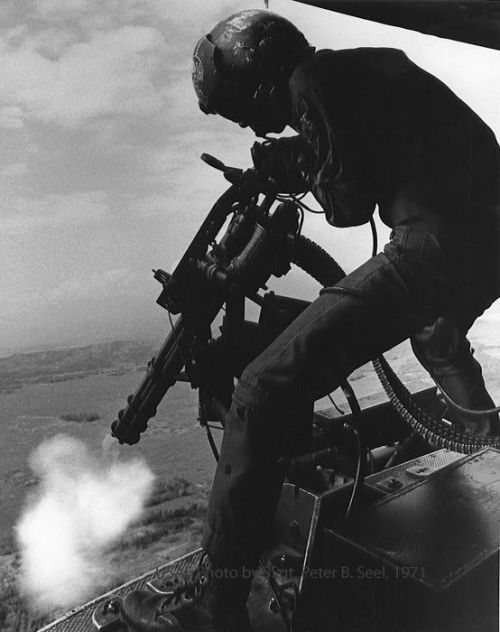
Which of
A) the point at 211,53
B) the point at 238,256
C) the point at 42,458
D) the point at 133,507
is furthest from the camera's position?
the point at 42,458

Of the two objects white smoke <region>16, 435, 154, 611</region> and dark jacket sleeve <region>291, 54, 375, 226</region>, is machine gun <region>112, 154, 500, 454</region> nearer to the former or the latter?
dark jacket sleeve <region>291, 54, 375, 226</region>

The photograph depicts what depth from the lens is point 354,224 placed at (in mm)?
1955

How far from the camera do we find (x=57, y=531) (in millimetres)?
3953

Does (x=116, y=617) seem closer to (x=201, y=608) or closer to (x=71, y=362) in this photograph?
(x=201, y=608)

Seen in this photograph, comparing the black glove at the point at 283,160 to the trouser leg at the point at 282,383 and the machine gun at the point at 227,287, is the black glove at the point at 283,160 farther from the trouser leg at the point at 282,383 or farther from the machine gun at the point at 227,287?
the trouser leg at the point at 282,383

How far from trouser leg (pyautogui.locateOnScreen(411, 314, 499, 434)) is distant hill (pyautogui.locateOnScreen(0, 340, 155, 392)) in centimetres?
537

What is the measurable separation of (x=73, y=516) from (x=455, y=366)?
299 cm

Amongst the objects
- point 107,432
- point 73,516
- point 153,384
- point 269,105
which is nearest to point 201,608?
point 153,384

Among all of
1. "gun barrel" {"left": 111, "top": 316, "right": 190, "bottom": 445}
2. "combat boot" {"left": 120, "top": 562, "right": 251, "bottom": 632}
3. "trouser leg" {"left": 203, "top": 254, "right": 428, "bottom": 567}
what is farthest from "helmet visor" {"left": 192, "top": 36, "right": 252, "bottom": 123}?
"combat boot" {"left": 120, "top": 562, "right": 251, "bottom": 632}

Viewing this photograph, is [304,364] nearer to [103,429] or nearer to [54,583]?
[54,583]

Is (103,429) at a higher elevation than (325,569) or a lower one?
lower

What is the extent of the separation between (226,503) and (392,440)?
63.6 inches

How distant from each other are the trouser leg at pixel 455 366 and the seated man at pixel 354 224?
0.02 metres

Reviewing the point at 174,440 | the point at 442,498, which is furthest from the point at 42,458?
the point at 442,498
